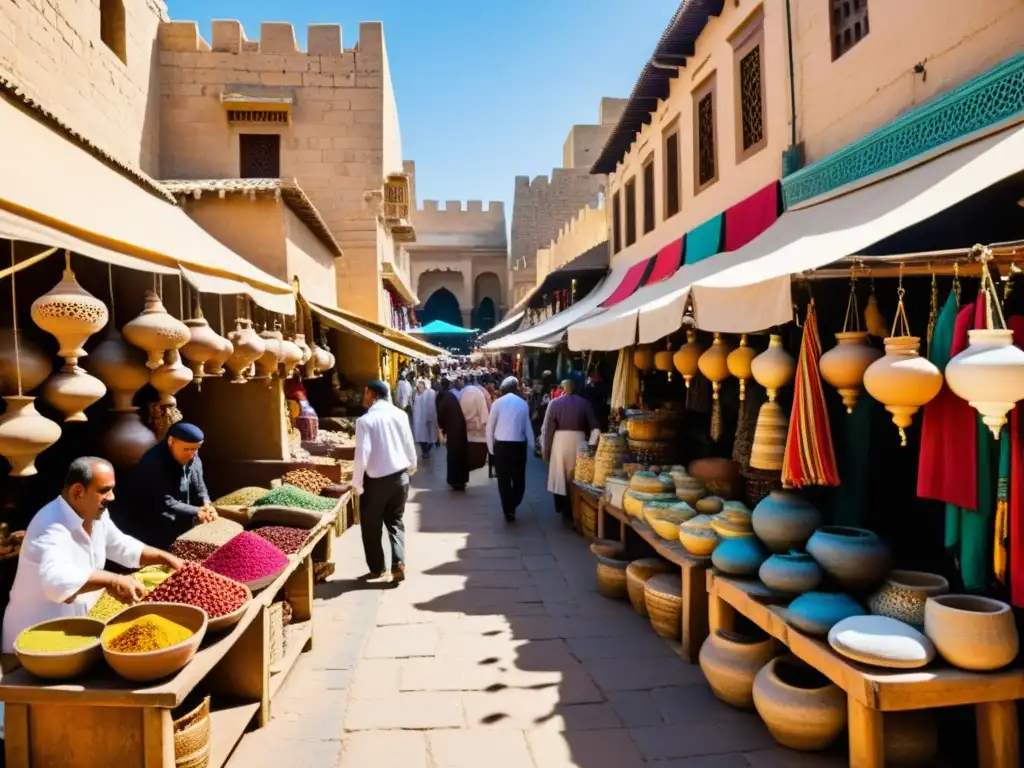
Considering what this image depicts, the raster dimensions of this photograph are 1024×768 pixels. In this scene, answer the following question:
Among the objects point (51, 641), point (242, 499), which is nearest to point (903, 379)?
point (51, 641)

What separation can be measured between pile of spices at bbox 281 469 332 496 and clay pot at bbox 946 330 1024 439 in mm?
4800

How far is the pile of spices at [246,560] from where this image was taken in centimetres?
343

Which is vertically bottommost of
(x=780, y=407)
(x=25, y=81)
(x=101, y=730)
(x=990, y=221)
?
(x=101, y=730)

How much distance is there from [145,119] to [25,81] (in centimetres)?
490

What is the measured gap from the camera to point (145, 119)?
37.6 feet

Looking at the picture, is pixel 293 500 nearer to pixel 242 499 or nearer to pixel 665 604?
pixel 242 499

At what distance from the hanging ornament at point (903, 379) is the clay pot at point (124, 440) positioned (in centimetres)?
363

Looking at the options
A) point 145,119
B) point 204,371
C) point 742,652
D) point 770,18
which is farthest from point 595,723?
point 145,119

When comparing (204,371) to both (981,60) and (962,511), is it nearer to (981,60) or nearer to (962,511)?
(962,511)

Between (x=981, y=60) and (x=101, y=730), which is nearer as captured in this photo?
(x=101, y=730)

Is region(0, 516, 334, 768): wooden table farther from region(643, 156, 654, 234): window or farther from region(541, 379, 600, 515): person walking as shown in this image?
region(643, 156, 654, 234): window

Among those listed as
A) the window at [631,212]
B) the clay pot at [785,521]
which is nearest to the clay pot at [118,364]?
the clay pot at [785,521]

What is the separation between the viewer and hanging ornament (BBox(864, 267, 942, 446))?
2830 mm

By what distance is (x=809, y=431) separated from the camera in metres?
3.46
